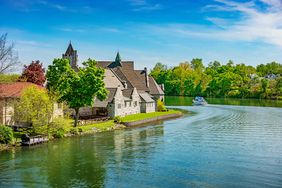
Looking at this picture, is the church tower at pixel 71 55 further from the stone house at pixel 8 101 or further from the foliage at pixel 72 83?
the stone house at pixel 8 101

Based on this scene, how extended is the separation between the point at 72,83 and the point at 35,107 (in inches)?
291

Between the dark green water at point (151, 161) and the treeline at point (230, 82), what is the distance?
345ft

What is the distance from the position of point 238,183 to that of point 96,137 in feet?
79.6

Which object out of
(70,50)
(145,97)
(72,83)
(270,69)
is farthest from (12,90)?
(270,69)

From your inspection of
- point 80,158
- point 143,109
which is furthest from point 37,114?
point 143,109

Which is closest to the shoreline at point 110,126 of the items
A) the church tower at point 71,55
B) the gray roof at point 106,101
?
the gray roof at point 106,101

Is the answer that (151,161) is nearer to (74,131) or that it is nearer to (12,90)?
(74,131)

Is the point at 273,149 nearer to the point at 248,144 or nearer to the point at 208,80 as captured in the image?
the point at 248,144

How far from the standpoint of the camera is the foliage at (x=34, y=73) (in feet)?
218

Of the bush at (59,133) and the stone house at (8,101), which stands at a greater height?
the stone house at (8,101)

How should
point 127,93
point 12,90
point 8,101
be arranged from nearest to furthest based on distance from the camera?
point 8,101 < point 12,90 < point 127,93

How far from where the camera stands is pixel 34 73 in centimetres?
6669

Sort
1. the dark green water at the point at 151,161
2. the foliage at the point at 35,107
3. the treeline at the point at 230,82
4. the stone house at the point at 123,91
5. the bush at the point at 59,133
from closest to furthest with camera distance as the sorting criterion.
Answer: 1. the dark green water at the point at 151,161
2. the foliage at the point at 35,107
3. the bush at the point at 59,133
4. the stone house at the point at 123,91
5. the treeline at the point at 230,82

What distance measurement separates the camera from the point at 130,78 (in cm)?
8494
